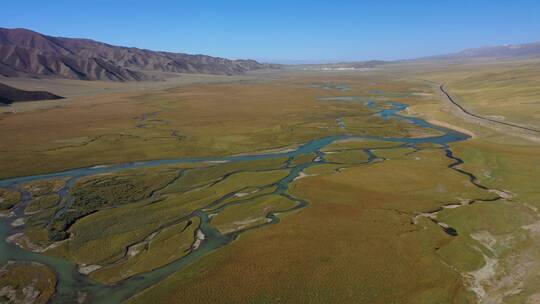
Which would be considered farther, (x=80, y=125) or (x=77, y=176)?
(x=80, y=125)

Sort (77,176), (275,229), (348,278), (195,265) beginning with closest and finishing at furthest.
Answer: (348,278) < (195,265) < (275,229) < (77,176)

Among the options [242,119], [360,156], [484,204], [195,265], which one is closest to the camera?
[195,265]

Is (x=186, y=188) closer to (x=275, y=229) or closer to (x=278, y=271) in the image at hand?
(x=275, y=229)

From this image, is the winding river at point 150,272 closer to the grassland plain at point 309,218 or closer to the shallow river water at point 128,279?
the shallow river water at point 128,279

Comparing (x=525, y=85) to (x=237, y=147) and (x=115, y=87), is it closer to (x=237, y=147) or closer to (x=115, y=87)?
(x=237, y=147)


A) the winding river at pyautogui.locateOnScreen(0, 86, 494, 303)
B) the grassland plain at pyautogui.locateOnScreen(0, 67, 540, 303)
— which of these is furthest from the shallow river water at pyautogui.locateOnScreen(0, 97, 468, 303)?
the grassland plain at pyautogui.locateOnScreen(0, 67, 540, 303)

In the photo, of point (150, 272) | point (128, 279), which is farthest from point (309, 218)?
point (128, 279)

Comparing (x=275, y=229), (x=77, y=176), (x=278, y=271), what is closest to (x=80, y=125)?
(x=77, y=176)
